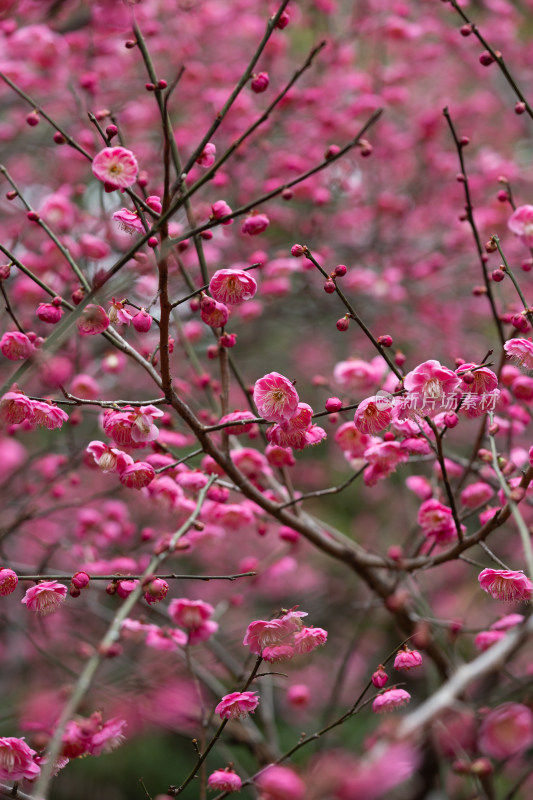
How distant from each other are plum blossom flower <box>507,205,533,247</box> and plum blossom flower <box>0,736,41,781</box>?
190 centimetres

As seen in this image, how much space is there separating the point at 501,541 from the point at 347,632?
4.26ft

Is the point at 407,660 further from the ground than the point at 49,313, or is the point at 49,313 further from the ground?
the point at 49,313

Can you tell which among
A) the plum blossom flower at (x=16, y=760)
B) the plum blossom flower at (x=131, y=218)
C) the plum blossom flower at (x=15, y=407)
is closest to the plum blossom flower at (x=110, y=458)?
the plum blossom flower at (x=15, y=407)

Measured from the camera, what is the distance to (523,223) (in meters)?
2.06

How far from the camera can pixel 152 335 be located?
3.92m

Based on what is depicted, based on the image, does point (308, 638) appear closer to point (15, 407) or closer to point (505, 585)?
point (505, 585)

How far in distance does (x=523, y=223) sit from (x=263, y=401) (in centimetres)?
99

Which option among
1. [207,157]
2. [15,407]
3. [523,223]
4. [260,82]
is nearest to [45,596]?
[15,407]

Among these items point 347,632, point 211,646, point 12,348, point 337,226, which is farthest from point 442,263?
point 12,348

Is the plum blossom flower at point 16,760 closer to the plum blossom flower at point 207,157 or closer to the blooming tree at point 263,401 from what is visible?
the blooming tree at point 263,401

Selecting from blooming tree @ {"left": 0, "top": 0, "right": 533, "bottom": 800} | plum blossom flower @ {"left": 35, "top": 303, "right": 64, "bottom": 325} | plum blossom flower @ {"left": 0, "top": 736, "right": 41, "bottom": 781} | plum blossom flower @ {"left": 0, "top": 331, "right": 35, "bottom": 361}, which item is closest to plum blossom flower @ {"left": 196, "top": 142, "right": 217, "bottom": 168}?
blooming tree @ {"left": 0, "top": 0, "right": 533, "bottom": 800}

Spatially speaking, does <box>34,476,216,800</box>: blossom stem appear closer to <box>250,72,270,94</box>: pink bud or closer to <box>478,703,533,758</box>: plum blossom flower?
<box>478,703,533,758</box>: plum blossom flower

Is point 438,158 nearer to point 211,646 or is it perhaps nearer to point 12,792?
point 211,646

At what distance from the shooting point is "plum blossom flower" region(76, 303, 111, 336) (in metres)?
1.60
